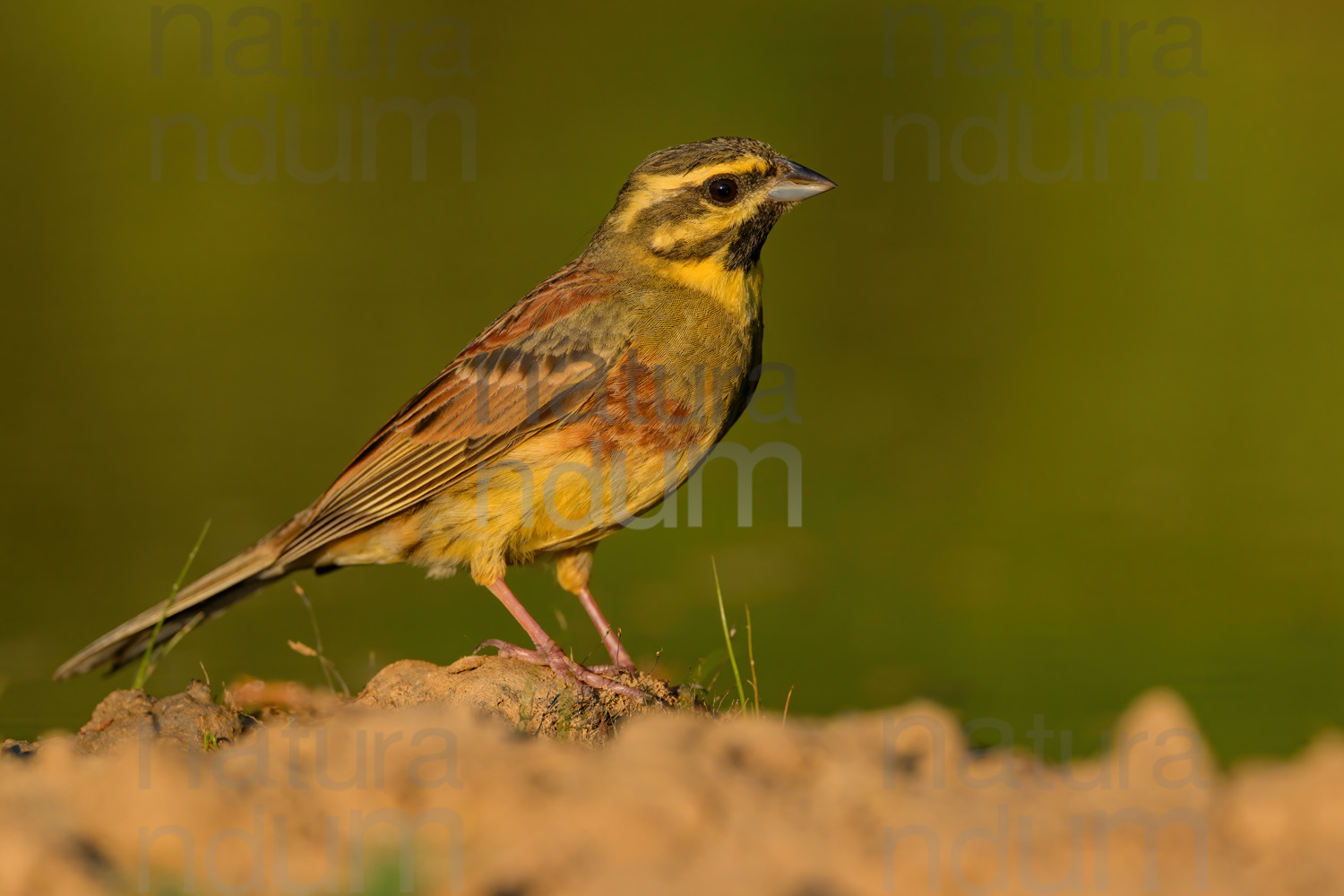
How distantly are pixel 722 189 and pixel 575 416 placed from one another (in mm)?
1094

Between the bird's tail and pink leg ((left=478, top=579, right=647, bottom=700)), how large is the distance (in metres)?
1.16

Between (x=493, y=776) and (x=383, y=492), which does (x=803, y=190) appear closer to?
(x=383, y=492)

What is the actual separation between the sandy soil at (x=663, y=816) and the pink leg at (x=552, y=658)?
1767 millimetres

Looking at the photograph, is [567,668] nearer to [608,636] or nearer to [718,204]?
[608,636]

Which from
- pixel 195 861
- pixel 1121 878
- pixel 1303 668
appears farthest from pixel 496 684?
pixel 1303 668

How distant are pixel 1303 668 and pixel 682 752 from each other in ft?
18.9

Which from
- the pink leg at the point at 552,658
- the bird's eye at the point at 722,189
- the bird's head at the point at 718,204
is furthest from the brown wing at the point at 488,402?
the pink leg at the point at 552,658

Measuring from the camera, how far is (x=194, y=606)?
5.88 m

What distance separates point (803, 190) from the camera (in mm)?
5621

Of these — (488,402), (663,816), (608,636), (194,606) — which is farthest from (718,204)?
(663,816)

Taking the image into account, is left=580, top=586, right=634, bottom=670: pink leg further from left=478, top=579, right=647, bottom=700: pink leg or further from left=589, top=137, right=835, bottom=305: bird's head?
left=589, top=137, right=835, bottom=305: bird's head

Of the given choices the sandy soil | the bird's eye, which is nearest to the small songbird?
the bird's eye

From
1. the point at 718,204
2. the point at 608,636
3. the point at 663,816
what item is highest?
the point at 718,204

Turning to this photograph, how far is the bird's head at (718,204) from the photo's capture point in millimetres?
5648
